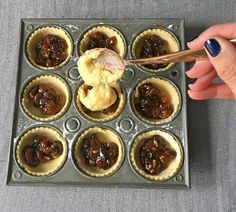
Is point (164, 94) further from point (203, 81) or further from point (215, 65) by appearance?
point (215, 65)

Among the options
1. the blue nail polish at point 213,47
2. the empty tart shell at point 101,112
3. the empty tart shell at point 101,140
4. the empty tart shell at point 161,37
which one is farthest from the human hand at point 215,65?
the empty tart shell at point 101,140

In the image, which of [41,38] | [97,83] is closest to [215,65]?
[97,83]

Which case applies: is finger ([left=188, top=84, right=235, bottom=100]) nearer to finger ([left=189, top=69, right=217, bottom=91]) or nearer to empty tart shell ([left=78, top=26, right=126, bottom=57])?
finger ([left=189, top=69, right=217, bottom=91])

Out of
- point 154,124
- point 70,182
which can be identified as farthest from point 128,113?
point 70,182

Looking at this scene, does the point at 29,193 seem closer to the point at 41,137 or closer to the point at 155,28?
the point at 41,137

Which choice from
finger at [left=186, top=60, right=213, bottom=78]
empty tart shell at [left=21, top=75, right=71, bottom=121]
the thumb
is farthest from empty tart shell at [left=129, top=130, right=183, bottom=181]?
the thumb

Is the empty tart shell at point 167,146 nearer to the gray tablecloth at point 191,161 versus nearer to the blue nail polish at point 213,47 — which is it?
the gray tablecloth at point 191,161
